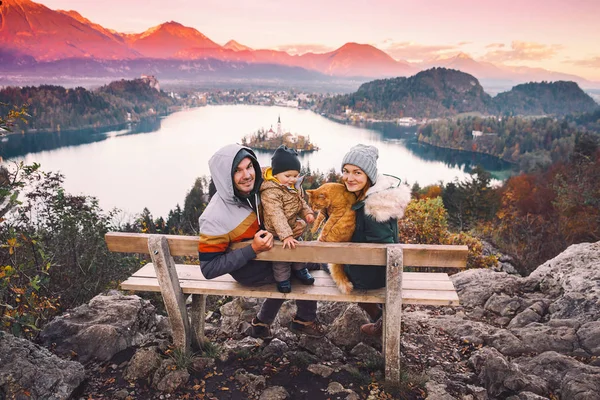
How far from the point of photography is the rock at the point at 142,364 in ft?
9.87

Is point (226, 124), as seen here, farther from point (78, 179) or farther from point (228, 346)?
point (228, 346)

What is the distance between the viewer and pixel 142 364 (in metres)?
3.05

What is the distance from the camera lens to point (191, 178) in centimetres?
7400

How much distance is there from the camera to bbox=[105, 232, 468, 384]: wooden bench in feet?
8.84

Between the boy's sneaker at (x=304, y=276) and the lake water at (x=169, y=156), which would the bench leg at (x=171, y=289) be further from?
the lake water at (x=169, y=156)

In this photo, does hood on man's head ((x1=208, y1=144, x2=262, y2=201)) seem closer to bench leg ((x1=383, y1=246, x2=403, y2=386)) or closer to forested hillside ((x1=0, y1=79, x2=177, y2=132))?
bench leg ((x1=383, y1=246, x2=403, y2=386))

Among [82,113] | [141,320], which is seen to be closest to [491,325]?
[141,320]

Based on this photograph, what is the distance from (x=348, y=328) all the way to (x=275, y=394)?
1024 mm

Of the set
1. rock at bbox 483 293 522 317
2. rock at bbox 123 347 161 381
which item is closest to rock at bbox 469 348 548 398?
rock at bbox 483 293 522 317

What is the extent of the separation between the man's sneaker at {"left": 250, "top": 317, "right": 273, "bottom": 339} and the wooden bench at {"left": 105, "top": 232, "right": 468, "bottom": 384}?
17.6 inches

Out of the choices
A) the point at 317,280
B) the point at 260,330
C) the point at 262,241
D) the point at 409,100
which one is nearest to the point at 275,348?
the point at 260,330

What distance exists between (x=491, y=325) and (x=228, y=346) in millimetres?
2700

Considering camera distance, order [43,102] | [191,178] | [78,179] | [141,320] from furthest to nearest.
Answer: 1. [43,102]
2. [191,178]
3. [78,179]
4. [141,320]

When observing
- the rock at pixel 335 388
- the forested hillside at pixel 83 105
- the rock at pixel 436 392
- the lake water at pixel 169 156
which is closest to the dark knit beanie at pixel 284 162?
the rock at pixel 335 388
